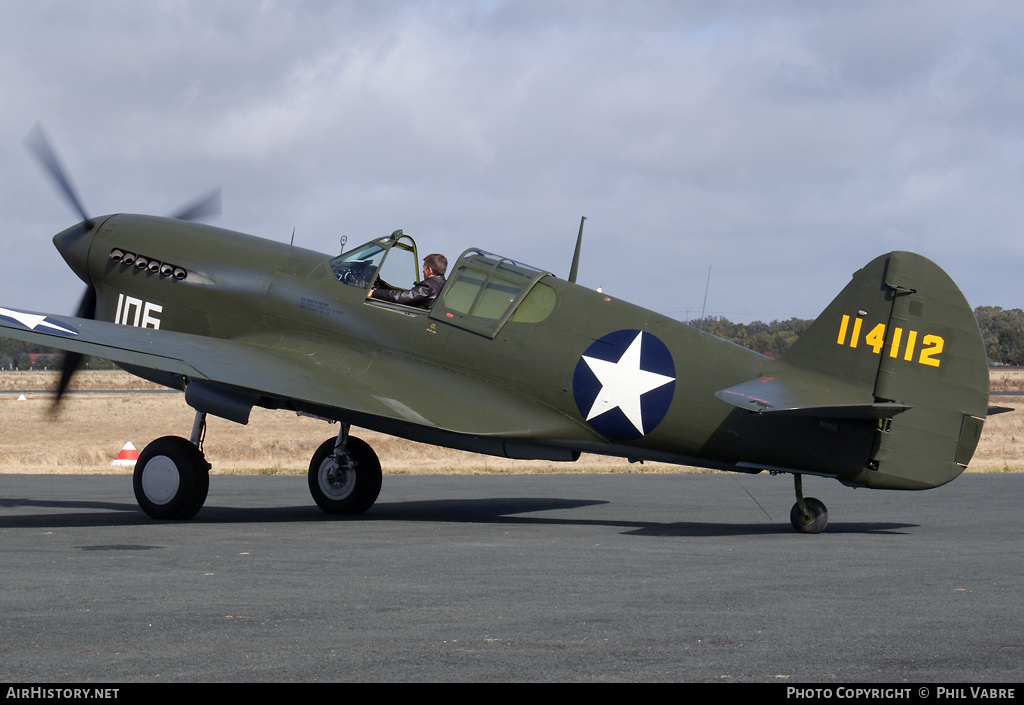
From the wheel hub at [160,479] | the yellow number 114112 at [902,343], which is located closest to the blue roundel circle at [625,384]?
the yellow number 114112 at [902,343]

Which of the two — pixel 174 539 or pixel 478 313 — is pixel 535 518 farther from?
pixel 174 539

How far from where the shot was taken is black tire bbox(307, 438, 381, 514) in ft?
39.3

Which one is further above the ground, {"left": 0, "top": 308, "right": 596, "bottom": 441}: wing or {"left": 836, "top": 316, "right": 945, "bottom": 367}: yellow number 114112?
{"left": 836, "top": 316, "right": 945, "bottom": 367}: yellow number 114112

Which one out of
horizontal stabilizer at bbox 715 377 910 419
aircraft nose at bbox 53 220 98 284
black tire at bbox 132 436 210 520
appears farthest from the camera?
aircraft nose at bbox 53 220 98 284

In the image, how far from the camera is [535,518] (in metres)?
11.7

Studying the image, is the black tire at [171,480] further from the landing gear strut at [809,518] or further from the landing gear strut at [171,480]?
the landing gear strut at [809,518]

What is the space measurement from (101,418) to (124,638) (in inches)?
1362

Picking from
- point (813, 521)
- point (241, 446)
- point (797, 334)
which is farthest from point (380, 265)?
point (797, 334)

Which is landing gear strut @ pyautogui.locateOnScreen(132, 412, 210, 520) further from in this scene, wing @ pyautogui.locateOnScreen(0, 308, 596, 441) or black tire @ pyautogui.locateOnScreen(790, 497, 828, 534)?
black tire @ pyautogui.locateOnScreen(790, 497, 828, 534)

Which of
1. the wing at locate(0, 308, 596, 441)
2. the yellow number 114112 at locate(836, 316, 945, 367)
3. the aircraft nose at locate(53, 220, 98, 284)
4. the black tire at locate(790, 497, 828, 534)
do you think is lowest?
the black tire at locate(790, 497, 828, 534)

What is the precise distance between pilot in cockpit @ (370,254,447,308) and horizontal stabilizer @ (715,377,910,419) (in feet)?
10.4

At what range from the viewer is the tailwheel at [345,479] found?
39.3 ft

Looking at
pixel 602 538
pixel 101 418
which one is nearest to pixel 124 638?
pixel 602 538

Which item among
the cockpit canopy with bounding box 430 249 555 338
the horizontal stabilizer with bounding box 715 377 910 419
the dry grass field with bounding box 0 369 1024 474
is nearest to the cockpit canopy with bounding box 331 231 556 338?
the cockpit canopy with bounding box 430 249 555 338
